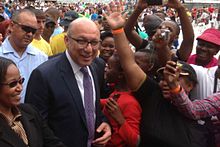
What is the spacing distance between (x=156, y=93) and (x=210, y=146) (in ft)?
1.93

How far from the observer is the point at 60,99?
8.63 feet

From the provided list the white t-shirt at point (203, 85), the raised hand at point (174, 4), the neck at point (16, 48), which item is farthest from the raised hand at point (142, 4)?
the neck at point (16, 48)

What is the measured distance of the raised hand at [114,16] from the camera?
2764 millimetres

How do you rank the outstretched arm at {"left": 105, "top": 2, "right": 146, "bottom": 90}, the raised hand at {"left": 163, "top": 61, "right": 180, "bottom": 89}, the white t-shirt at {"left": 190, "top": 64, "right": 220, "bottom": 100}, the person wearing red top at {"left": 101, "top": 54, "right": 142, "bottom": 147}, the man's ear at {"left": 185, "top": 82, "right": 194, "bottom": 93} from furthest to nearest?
the white t-shirt at {"left": 190, "top": 64, "right": 220, "bottom": 100}
the man's ear at {"left": 185, "top": 82, "right": 194, "bottom": 93}
the person wearing red top at {"left": 101, "top": 54, "right": 142, "bottom": 147}
the outstretched arm at {"left": 105, "top": 2, "right": 146, "bottom": 90}
the raised hand at {"left": 163, "top": 61, "right": 180, "bottom": 89}

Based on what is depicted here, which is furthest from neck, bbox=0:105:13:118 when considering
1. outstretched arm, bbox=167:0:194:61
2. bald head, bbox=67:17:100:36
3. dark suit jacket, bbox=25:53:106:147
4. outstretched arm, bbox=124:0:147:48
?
outstretched arm, bbox=167:0:194:61

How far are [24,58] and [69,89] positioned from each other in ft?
3.99

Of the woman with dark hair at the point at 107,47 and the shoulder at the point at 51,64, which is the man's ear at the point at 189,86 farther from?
the woman with dark hair at the point at 107,47

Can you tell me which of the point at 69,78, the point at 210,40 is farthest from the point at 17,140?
the point at 210,40

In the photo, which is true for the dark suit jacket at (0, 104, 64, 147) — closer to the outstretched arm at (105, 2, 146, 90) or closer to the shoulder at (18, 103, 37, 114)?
the shoulder at (18, 103, 37, 114)

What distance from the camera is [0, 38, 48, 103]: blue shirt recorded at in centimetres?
363

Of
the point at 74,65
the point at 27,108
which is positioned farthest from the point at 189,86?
the point at 27,108

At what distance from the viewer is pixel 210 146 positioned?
274cm

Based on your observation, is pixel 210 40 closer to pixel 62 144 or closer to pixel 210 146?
pixel 210 146

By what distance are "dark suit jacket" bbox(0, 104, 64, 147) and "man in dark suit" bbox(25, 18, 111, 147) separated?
0.49ft
